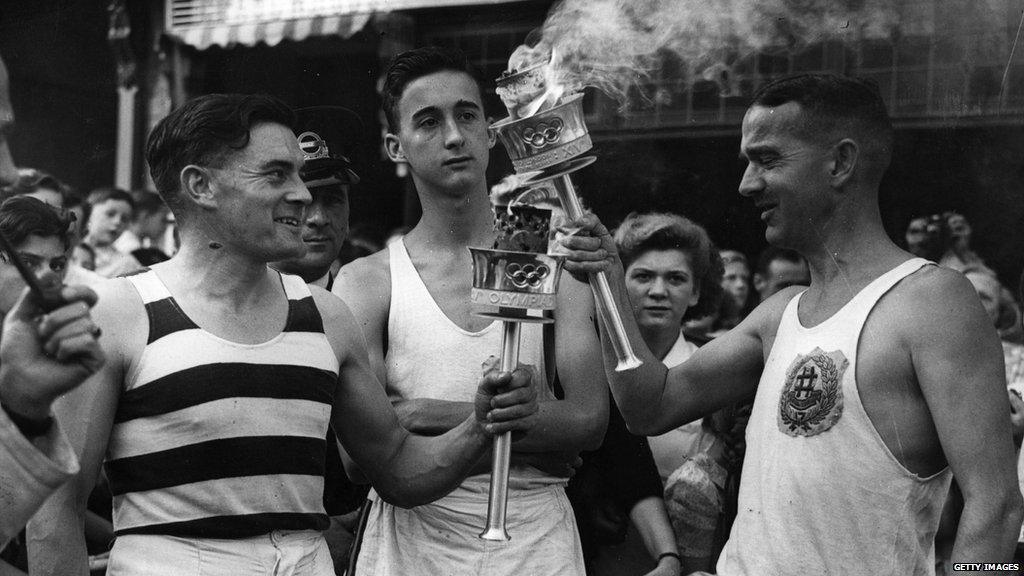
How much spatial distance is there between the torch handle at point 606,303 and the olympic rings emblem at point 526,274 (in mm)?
227

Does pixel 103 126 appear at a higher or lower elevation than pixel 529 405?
higher

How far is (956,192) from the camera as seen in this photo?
446 centimetres

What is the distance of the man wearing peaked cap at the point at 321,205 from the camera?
4.44 meters

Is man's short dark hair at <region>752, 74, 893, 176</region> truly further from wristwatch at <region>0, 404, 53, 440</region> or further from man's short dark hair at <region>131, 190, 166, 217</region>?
man's short dark hair at <region>131, 190, 166, 217</region>

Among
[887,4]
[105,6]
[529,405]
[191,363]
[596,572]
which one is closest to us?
[191,363]

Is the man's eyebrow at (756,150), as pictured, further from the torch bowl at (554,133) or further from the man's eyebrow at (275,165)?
the man's eyebrow at (275,165)

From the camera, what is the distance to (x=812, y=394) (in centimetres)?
310

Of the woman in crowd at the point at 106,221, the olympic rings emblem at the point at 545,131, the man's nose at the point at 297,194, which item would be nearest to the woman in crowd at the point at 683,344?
the olympic rings emblem at the point at 545,131

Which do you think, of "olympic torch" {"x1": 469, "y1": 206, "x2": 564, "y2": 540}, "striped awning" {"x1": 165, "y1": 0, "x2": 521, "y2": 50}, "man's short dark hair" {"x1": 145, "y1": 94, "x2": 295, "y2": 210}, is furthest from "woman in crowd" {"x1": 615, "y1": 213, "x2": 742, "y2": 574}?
"man's short dark hair" {"x1": 145, "y1": 94, "x2": 295, "y2": 210}

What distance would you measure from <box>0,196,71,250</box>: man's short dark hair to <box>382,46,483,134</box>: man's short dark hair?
1.44m

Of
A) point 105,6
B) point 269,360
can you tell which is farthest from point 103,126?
point 269,360

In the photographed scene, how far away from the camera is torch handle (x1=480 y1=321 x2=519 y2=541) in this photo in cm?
297

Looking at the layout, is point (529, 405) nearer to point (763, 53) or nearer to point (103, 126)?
point (763, 53)

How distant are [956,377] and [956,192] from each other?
1754 mm
